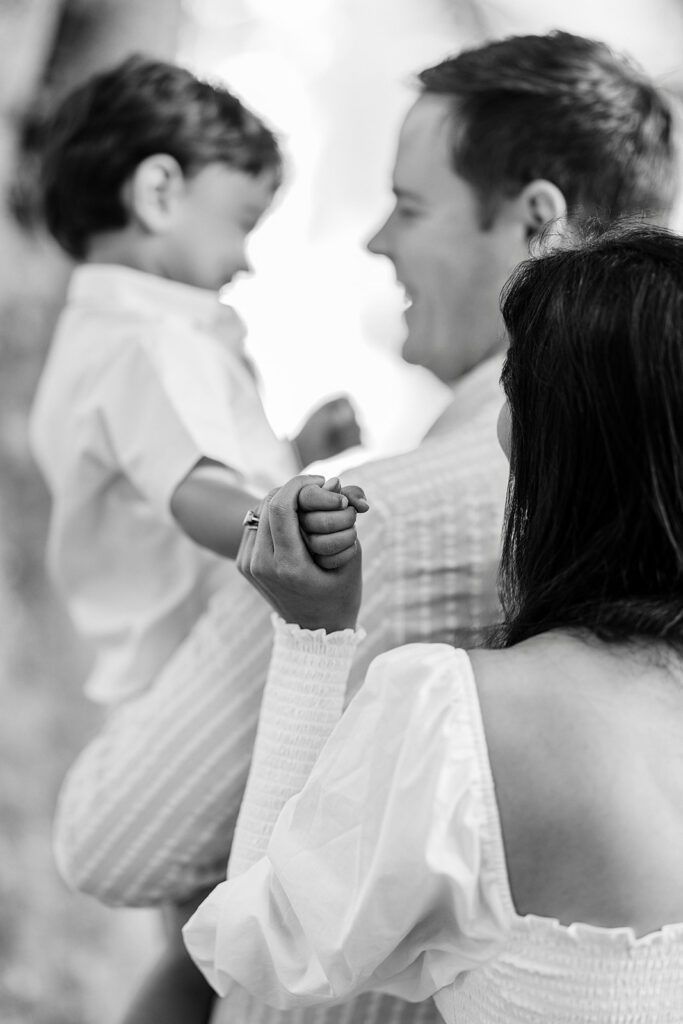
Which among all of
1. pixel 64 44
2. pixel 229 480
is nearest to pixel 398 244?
pixel 229 480

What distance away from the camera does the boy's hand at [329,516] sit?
2.26ft

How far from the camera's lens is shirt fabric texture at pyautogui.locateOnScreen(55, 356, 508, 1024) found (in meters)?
0.84

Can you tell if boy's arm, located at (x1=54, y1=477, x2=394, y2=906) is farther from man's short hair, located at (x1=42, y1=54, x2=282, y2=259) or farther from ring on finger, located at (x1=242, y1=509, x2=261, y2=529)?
man's short hair, located at (x1=42, y1=54, x2=282, y2=259)

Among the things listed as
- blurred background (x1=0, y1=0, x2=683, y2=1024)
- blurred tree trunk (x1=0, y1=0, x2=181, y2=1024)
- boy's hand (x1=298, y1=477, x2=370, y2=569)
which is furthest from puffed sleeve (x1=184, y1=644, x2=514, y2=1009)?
blurred tree trunk (x1=0, y1=0, x2=181, y2=1024)

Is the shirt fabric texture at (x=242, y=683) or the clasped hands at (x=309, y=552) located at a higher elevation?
the clasped hands at (x=309, y=552)

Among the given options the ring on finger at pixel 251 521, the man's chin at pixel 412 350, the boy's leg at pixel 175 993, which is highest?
the man's chin at pixel 412 350

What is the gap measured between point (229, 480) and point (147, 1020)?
483 mm

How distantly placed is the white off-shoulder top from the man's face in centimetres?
48

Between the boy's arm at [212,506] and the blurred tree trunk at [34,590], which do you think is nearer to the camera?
the boy's arm at [212,506]

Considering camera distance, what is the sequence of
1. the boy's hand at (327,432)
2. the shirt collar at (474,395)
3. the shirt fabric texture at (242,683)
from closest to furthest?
the shirt fabric texture at (242,683) → the shirt collar at (474,395) → the boy's hand at (327,432)

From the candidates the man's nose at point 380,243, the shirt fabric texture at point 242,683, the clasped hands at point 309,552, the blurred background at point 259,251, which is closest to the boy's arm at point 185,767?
the shirt fabric texture at point 242,683

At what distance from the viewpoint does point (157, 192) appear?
1.24 meters

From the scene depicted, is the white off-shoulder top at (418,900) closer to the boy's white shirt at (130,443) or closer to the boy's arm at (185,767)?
the boy's arm at (185,767)

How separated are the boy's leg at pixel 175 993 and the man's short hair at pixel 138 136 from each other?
0.72 m
